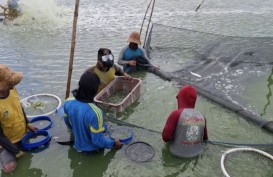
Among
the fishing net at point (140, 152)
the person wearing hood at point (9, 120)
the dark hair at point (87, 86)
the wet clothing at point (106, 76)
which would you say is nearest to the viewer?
the dark hair at point (87, 86)

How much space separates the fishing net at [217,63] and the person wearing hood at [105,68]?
1.57 m

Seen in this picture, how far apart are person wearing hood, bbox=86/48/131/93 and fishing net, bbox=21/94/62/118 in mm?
980

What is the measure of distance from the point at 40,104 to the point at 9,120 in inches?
68.8

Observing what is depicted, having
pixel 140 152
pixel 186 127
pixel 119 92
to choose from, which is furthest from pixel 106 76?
pixel 186 127

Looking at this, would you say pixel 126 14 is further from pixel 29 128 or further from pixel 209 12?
pixel 29 128

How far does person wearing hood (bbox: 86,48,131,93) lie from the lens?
18.6ft

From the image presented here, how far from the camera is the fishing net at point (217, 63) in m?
6.48

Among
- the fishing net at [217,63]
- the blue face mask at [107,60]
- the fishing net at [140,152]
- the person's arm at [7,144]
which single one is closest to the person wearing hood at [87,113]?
the fishing net at [140,152]

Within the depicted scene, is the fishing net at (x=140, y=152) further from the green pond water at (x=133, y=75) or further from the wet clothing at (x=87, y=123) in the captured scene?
the wet clothing at (x=87, y=123)

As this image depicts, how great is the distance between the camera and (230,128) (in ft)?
17.7

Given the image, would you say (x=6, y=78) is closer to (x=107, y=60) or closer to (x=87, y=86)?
(x=87, y=86)

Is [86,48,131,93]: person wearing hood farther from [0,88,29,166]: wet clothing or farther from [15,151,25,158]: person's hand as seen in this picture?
[15,151,25,158]: person's hand

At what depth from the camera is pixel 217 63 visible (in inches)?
305

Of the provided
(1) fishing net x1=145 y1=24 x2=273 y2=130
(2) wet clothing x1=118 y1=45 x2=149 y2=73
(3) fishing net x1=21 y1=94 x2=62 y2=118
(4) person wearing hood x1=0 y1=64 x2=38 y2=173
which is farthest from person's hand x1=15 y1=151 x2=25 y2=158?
(1) fishing net x1=145 y1=24 x2=273 y2=130
